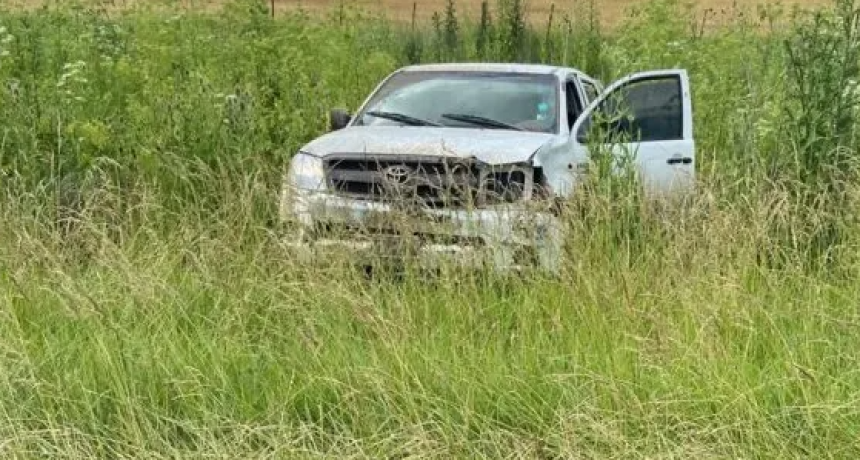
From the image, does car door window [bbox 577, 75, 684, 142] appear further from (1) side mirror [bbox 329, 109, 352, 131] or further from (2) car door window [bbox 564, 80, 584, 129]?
(1) side mirror [bbox 329, 109, 352, 131]

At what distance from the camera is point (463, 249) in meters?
4.72

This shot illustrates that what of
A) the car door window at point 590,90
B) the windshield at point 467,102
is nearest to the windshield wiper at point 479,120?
the windshield at point 467,102

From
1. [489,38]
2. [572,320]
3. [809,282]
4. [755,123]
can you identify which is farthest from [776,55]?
[572,320]

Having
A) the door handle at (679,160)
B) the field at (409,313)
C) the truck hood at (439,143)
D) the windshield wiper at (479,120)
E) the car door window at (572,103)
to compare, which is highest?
the car door window at (572,103)

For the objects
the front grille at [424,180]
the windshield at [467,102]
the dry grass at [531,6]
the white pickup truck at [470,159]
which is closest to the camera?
the white pickup truck at [470,159]

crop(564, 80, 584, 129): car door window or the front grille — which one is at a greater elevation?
crop(564, 80, 584, 129): car door window

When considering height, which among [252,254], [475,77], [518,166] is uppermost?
[475,77]

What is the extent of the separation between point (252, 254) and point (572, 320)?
5.80ft

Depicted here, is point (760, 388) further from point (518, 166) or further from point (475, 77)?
point (475, 77)

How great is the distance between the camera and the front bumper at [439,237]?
4.64m

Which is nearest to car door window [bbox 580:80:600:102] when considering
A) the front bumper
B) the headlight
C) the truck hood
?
the truck hood

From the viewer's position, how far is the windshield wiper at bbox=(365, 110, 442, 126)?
6953 mm

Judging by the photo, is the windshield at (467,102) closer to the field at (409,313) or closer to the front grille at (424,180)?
the field at (409,313)

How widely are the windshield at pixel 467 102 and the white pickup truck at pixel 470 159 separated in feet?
0.03
